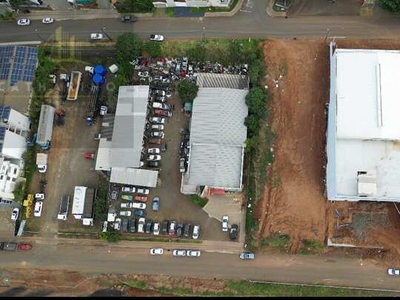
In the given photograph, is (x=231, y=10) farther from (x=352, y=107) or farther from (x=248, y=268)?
(x=248, y=268)

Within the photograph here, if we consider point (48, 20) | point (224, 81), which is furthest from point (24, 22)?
point (224, 81)

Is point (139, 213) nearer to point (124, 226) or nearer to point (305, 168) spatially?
point (124, 226)

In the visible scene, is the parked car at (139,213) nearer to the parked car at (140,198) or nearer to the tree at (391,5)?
the parked car at (140,198)

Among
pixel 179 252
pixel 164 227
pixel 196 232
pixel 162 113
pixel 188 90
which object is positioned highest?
pixel 188 90

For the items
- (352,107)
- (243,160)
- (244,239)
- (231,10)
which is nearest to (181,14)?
(231,10)

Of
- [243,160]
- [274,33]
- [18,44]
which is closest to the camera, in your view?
[243,160]

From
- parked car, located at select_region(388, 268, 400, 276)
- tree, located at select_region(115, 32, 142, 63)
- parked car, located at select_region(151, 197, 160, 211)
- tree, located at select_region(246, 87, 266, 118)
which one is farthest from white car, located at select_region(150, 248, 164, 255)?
parked car, located at select_region(388, 268, 400, 276)

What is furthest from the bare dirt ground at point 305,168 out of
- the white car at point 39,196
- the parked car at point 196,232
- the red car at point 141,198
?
the white car at point 39,196
